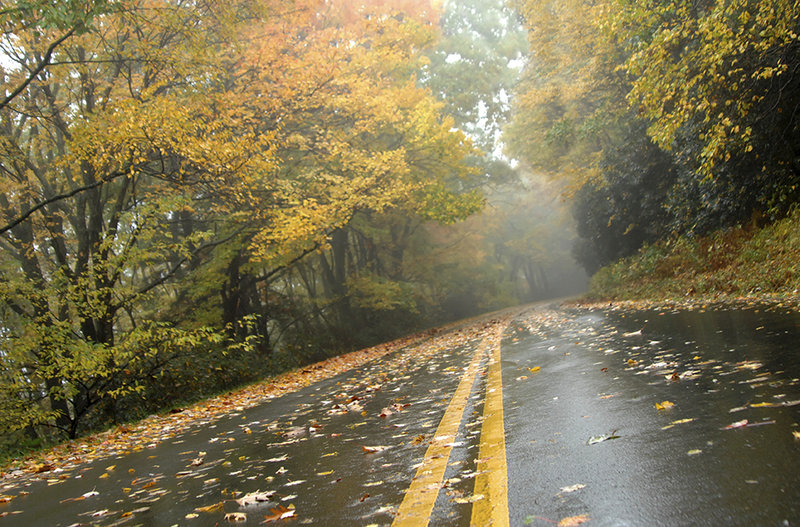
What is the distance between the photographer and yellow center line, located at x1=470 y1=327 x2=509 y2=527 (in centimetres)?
278

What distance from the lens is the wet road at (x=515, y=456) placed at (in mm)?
2752

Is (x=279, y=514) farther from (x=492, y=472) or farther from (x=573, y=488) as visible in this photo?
(x=573, y=488)

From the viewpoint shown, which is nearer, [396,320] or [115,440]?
[115,440]

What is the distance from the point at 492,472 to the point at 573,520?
96 centimetres

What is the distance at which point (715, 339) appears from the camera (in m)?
6.93

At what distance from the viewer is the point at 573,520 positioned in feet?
8.34

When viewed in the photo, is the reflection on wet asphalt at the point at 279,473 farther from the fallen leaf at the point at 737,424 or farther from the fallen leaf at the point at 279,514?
the fallen leaf at the point at 737,424

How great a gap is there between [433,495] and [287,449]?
2.33m

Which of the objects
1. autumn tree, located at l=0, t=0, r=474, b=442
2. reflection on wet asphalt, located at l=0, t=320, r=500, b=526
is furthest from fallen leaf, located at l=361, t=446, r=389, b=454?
autumn tree, located at l=0, t=0, r=474, b=442

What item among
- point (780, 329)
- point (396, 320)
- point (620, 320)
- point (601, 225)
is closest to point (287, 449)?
point (780, 329)

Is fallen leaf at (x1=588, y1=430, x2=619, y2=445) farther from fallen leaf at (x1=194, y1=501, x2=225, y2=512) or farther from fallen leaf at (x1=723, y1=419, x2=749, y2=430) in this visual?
fallen leaf at (x1=194, y1=501, x2=225, y2=512)

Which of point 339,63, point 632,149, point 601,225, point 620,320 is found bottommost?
point 620,320

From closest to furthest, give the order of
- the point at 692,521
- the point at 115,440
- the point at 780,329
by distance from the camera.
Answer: the point at 692,521, the point at 780,329, the point at 115,440

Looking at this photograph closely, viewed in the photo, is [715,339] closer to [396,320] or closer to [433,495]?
[433,495]
